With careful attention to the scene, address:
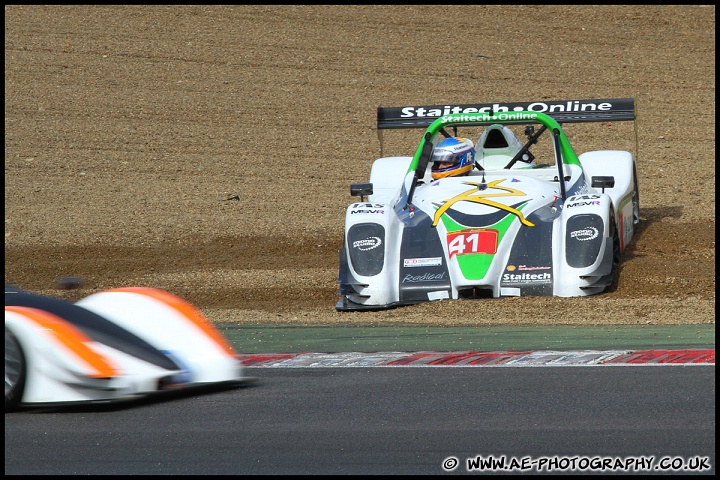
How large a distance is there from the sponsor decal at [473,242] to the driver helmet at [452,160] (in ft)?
4.83

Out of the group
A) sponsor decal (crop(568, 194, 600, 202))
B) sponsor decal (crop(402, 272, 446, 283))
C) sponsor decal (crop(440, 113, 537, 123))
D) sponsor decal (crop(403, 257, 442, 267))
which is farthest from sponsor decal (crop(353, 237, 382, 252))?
sponsor decal (crop(440, 113, 537, 123))

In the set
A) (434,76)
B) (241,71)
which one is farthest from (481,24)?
(241,71)

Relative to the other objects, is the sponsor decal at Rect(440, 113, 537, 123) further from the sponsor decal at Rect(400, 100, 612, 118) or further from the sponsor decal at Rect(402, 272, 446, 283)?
the sponsor decal at Rect(402, 272, 446, 283)

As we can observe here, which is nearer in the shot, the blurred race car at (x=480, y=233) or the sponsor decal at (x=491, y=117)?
the blurred race car at (x=480, y=233)

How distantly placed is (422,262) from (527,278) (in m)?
0.94

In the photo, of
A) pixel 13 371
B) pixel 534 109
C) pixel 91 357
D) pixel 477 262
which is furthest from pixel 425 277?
pixel 13 371

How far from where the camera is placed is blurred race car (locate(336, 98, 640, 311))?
1018cm

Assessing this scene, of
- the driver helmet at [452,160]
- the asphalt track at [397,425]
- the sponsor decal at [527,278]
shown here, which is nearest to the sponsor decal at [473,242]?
the sponsor decal at [527,278]

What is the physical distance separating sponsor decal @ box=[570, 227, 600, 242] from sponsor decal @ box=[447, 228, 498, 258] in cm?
69

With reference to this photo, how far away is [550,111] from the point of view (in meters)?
12.7

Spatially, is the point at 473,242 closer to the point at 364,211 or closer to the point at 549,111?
the point at 364,211

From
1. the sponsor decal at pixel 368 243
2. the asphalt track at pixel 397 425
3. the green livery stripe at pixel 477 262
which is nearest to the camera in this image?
the asphalt track at pixel 397 425

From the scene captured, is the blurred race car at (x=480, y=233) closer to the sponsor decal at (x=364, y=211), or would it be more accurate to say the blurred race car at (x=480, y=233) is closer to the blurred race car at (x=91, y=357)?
the sponsor decal at (x=364, y=211)

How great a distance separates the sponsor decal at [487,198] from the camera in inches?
416
